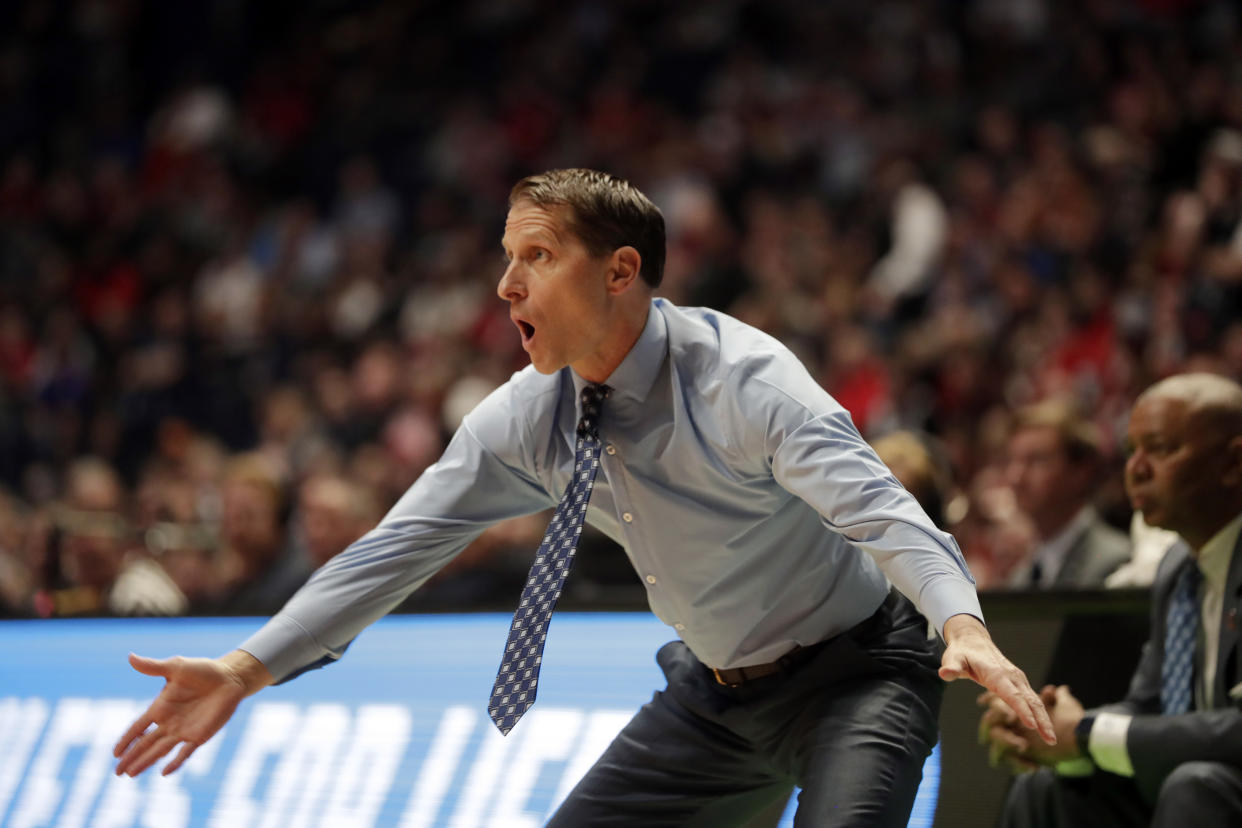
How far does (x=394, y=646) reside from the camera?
Answer: 12.7ft

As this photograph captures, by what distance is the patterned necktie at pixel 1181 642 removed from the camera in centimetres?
292

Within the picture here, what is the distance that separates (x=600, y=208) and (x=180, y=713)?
1.10m

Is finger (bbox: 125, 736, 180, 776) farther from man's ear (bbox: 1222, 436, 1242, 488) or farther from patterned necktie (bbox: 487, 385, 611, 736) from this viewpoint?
man's ear (bbox: 1222, 436, 1242, 488)

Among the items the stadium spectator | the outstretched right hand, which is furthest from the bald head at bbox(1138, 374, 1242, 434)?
the stadium spectator

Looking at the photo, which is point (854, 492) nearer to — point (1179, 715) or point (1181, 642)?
point (1179, 715)

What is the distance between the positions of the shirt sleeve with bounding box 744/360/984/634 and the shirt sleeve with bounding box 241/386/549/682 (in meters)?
0.52

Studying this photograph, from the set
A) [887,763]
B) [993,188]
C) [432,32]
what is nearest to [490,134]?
[432,32]

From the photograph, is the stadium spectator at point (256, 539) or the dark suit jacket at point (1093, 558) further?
the stadium spectator at point (256, 539)

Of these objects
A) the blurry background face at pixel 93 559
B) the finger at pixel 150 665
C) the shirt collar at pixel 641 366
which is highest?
the shirt collar at pixel 641 366

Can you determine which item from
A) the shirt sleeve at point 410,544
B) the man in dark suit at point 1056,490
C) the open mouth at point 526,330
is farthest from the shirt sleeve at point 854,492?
the man in dark suit at point 1056,490

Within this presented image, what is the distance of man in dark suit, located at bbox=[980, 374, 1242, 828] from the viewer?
2824 mm

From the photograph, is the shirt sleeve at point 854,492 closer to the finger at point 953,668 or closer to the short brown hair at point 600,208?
the finger at point 953,668

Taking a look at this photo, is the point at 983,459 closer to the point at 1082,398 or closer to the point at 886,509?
the point at 1082,398

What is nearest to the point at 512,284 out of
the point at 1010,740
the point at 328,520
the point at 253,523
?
the point at 1010,740
